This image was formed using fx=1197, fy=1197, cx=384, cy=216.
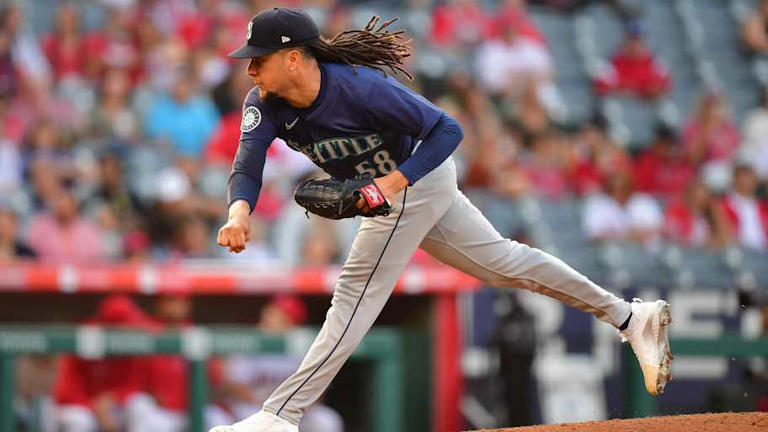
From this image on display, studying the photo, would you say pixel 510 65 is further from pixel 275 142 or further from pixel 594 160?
pixel 275 142

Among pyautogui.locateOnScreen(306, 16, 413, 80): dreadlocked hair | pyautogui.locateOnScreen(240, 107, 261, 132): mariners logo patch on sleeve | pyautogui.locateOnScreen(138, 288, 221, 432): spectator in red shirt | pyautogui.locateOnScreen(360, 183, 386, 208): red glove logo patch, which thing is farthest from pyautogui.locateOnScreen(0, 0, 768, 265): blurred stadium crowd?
pyautogui.locateOnScreen(360, 183, 386, 208): red glove logo patch

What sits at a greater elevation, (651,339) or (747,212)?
(651,339)

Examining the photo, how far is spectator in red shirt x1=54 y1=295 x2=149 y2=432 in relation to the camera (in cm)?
618

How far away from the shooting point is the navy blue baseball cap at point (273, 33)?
3.99 m

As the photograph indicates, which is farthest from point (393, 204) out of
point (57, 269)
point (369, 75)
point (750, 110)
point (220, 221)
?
point (750, 110)

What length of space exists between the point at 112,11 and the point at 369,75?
19.6ft

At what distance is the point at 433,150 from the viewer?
4.15 metres

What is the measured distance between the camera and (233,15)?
32.7 ft

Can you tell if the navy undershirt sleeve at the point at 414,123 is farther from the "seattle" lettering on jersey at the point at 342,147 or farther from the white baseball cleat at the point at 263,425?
the white baseball cleat at the point at 263,425

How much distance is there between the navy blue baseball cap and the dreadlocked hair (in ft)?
0.39

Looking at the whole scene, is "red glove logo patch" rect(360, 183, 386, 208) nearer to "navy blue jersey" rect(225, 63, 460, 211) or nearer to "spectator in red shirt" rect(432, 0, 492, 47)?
"navy blue jersey" rect(225, 63, 460, 211)

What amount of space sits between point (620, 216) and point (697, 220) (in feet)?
2.20

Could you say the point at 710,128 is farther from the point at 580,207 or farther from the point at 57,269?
the point at 57,269

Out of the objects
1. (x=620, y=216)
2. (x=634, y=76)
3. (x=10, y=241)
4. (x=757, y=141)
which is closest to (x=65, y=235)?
(x=10, y=241)
